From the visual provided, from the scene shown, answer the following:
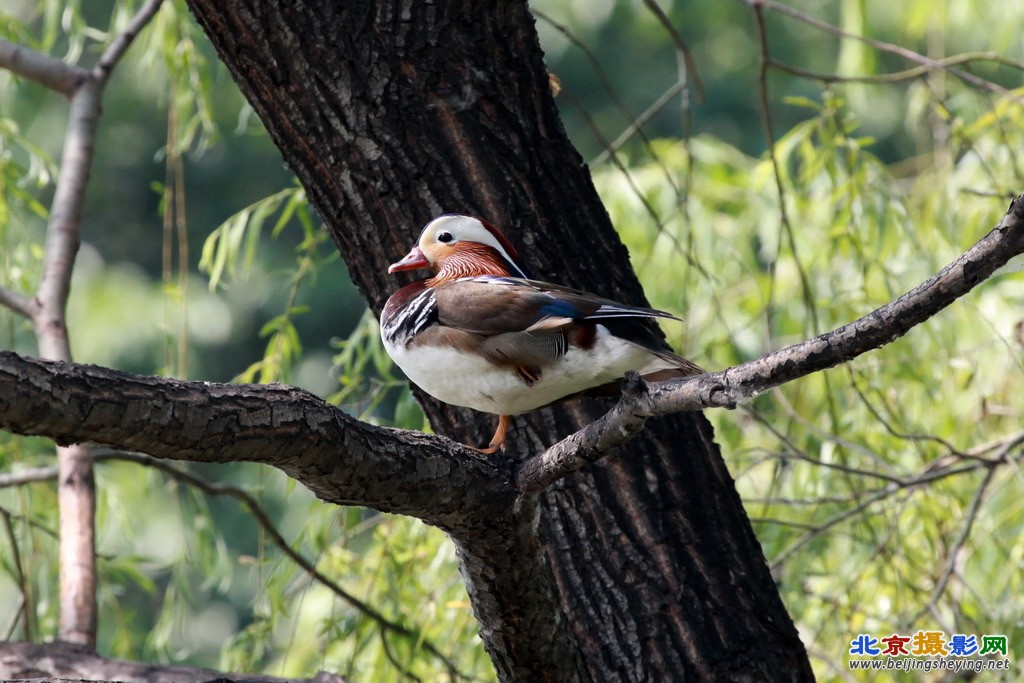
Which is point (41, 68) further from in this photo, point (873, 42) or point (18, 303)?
point (873, 42)

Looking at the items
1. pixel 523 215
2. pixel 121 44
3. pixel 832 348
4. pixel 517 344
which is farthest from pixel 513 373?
pixel 121 44

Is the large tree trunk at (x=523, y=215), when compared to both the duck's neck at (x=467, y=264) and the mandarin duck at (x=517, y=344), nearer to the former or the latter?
the duck's neck at (x=467, y=264)

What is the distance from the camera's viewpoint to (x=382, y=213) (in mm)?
1753

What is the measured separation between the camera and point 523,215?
5.81 ft

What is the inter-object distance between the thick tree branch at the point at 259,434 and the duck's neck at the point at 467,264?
335 millimetres

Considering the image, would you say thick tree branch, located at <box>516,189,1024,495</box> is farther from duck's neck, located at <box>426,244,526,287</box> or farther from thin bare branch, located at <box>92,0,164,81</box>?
thin bare branch, located at <box>92,0,164,81</box>

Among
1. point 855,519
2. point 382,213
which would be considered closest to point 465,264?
point 382,213

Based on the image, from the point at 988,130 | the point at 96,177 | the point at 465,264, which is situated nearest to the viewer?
the point at 465,264

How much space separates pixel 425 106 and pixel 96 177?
31.4 ft

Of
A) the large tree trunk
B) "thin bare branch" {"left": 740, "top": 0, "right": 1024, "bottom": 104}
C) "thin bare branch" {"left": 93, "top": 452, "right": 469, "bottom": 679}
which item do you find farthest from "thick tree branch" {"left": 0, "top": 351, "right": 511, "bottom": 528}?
"thin bare branch" {"left": 740, "top": 0, "right": 1024, "bottom": 104}

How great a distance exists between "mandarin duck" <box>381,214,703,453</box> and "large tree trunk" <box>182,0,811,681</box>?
0.72 feet

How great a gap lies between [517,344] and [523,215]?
15.7 inches

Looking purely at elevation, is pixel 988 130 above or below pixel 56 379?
above

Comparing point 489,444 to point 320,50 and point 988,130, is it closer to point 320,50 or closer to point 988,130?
point 320,50
